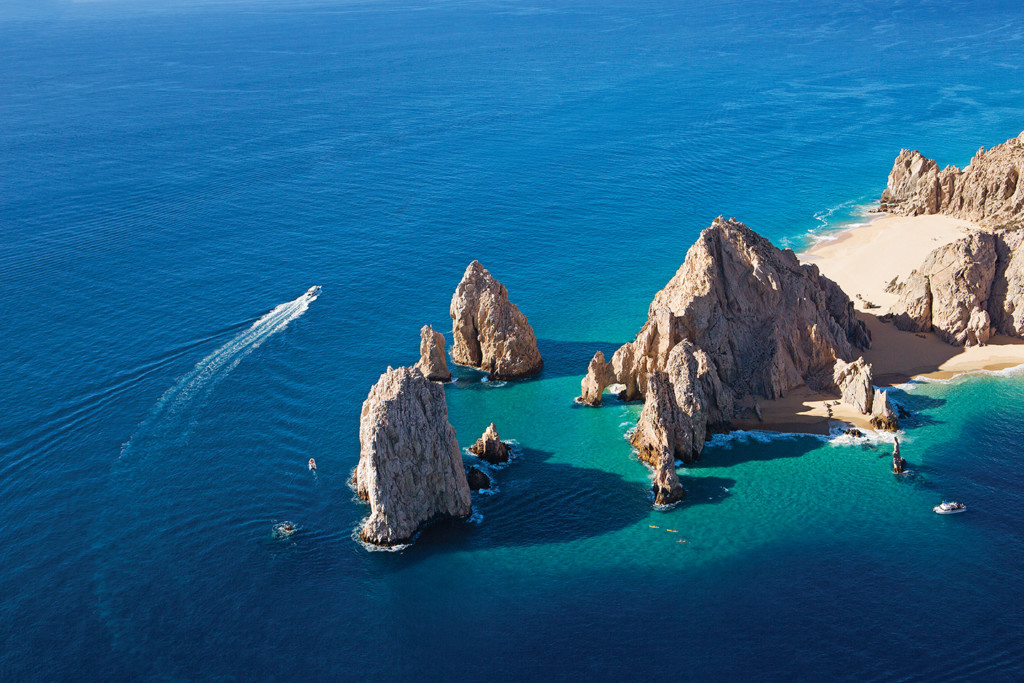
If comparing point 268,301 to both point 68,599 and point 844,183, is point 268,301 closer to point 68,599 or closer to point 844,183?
point 68,599

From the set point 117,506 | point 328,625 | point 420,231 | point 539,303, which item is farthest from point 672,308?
point 420,231

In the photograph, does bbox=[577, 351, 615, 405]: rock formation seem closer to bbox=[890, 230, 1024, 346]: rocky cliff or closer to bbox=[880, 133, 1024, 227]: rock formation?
bbox=[890, 230, 1024, 346]: rocky cliff

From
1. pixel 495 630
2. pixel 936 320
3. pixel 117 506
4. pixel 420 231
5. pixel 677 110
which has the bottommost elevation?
pixel 495 630

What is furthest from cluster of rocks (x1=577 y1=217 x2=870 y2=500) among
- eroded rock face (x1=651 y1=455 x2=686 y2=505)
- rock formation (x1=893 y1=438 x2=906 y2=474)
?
rock formation (x1=893 y1=438 x2=906 y2=474)

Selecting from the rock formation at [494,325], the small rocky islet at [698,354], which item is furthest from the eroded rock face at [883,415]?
the rock formation at [494,325]

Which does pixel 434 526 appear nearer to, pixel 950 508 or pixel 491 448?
pixel 491 448
